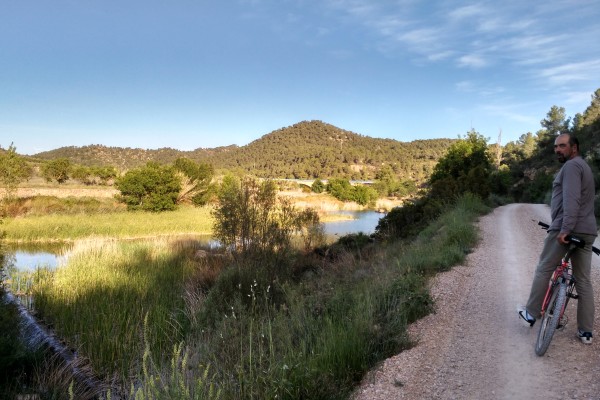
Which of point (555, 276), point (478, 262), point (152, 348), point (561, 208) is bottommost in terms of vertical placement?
point (152, 348)

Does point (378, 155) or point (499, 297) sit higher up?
point (378, 155)

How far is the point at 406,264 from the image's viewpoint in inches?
333

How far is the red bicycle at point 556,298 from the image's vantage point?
4402 millimetres

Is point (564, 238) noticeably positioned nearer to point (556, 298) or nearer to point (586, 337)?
point (556, 298)

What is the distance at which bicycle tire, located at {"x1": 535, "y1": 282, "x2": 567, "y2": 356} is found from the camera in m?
4.39

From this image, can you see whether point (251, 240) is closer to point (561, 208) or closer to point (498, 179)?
point (561, 208)

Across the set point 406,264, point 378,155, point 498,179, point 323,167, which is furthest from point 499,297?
point 378,155

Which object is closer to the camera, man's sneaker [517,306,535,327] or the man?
the man

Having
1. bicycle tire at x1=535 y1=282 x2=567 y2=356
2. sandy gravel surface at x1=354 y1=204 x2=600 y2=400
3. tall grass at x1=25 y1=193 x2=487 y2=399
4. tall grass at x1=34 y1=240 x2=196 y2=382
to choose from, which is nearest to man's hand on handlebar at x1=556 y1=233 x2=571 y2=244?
bicycle tire at x1=535 y1=282 x2=567 y2=356

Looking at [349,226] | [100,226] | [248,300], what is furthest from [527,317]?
[349,226]

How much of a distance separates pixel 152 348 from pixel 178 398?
4.97 metres

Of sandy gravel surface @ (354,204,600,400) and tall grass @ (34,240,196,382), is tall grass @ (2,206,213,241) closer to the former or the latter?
tall grass @ (34,240,196,382)

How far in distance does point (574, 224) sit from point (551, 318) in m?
1.07

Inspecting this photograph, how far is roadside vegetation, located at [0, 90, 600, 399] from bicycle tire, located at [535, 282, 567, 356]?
4.82ft
